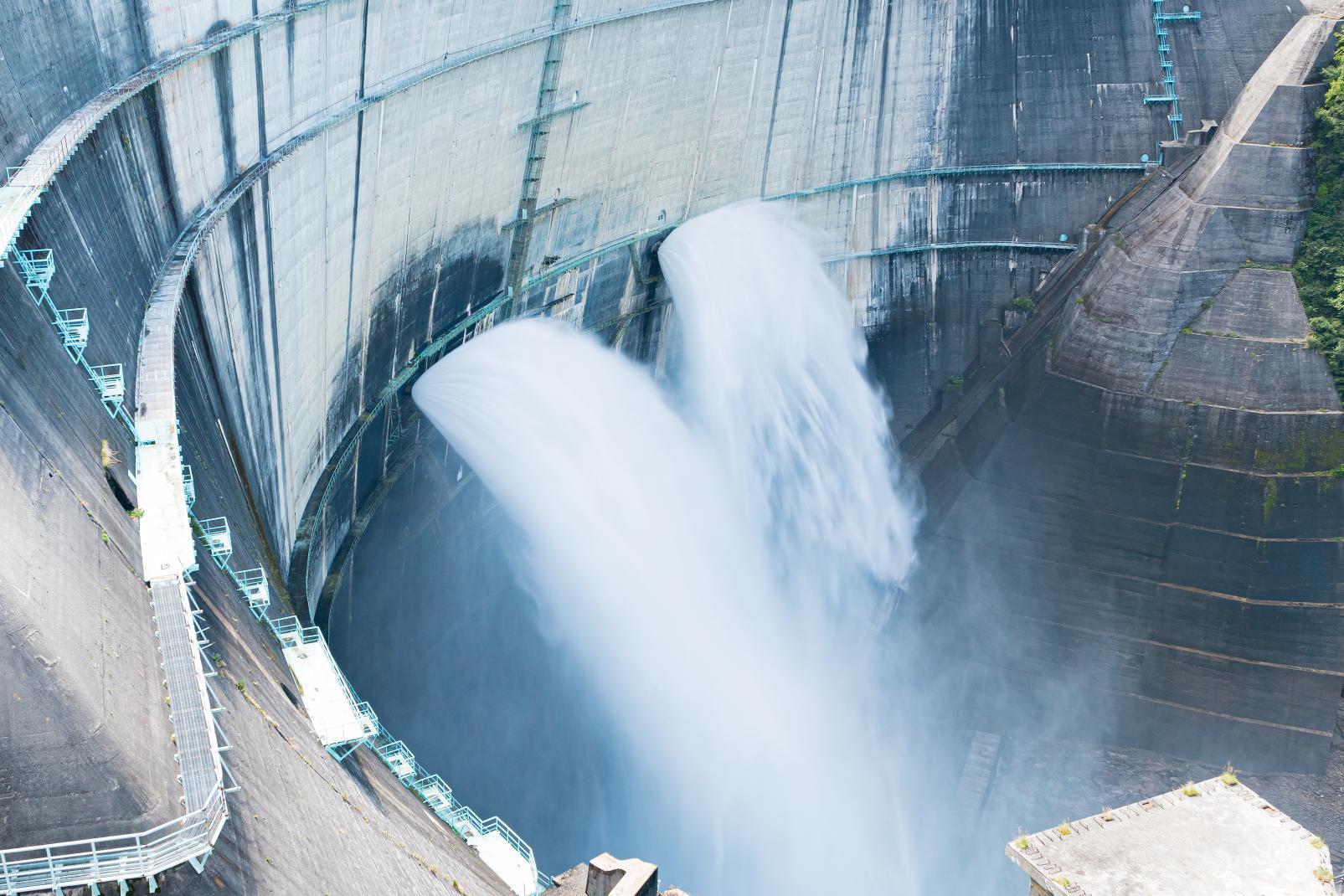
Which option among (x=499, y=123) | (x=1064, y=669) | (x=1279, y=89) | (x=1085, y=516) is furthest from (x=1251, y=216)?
(x=499, y=123)

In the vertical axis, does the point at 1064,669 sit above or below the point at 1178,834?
below

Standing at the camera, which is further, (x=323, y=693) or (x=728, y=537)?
(x=728, y=537)

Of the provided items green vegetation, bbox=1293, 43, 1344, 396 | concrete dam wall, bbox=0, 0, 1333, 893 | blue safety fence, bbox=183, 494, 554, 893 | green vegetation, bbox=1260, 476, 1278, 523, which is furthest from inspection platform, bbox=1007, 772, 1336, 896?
green vegetation, bbox=1293, 43, 1344, 396

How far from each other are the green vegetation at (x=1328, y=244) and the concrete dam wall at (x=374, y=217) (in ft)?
11.9

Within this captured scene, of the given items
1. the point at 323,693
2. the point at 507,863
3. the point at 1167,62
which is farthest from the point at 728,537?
the point at 323,693

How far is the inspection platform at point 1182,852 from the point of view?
16.0m

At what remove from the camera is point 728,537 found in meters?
35.2

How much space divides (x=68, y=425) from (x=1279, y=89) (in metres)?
33.3

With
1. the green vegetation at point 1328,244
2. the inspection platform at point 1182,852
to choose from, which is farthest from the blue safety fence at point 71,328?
the green vegetation at point 1328,244

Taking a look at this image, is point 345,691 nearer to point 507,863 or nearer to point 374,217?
point 507,863

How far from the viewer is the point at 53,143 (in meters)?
15.8

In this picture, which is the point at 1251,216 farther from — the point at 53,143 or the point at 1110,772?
the point at 53,143

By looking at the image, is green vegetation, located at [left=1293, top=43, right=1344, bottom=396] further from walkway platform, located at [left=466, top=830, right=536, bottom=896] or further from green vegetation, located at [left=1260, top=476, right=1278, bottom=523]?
walkway platform, located at [left=466, top=830, right=536, bottom=896]

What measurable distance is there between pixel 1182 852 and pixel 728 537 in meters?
19.4
